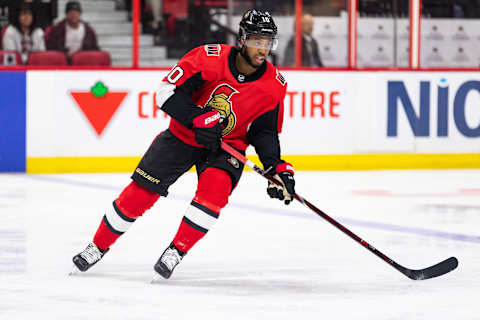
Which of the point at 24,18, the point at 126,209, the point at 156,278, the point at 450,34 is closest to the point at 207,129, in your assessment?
the point at 126,209

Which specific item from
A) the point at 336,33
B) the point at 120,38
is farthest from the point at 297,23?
the point at 120,38

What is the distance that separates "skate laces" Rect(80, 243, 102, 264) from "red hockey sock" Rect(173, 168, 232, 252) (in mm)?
299

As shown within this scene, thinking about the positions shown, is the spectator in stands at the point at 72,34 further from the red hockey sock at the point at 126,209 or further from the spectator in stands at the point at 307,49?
the red hockey sock at the point at 126,209

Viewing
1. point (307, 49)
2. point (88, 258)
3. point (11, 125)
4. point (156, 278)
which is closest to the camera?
point (156, 278)

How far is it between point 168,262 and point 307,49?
440 centimetres

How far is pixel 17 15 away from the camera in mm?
6664

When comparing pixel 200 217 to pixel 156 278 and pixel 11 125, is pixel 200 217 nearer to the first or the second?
pixel 156 278

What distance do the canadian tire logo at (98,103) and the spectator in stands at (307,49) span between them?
4.18 feet

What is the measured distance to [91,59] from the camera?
6887mm

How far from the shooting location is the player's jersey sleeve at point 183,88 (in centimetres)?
313

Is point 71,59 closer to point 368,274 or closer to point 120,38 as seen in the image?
point 120,38

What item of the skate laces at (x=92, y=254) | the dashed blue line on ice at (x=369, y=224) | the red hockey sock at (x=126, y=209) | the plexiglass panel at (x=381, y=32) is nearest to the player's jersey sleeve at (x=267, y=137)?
the red hockey sock at (x=126, y=209)

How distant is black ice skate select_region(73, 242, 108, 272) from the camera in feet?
10.7

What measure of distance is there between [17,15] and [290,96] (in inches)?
76.8
